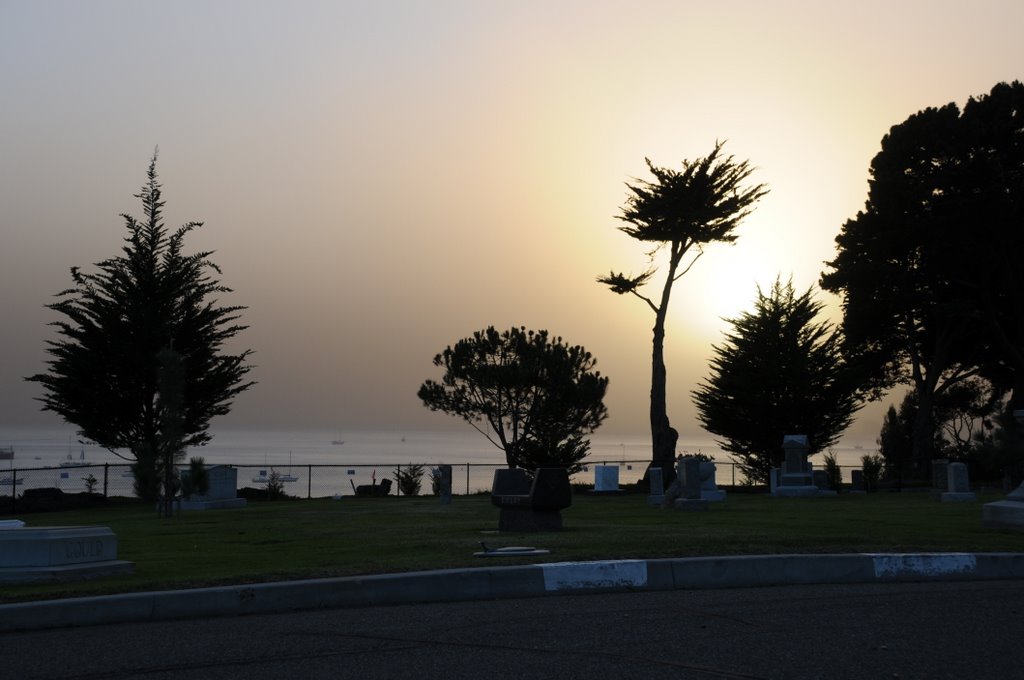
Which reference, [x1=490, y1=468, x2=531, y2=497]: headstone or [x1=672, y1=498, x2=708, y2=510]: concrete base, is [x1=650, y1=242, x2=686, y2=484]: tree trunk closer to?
[x1=672, y1=498, x2=708, y2=510]: concrete base

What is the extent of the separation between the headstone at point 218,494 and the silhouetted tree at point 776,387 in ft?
95.3

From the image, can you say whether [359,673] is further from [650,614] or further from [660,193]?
[660,193]

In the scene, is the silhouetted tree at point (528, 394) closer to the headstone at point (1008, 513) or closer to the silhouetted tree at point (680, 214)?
the silhouetted tree at point (680, 214)

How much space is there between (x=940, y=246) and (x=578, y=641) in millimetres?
44413

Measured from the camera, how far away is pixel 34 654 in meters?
6.82

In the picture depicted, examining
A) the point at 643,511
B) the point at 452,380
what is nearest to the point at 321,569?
the point at 643,511

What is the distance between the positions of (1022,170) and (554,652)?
47.6 meters

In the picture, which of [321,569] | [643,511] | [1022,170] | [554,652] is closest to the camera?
[554,652]

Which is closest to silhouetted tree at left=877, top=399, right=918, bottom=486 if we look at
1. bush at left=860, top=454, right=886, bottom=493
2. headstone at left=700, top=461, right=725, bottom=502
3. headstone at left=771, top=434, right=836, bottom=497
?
bush at left=860, top=454, right=886, bottom=493

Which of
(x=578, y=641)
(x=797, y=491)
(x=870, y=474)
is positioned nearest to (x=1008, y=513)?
(x=578, y=641)

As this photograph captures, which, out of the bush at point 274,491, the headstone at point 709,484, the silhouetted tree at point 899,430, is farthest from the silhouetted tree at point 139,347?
the silhouetted tree at point 899,430

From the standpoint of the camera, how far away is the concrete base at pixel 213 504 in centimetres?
2870

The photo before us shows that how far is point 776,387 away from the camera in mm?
51250

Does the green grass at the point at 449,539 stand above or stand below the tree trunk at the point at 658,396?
below
